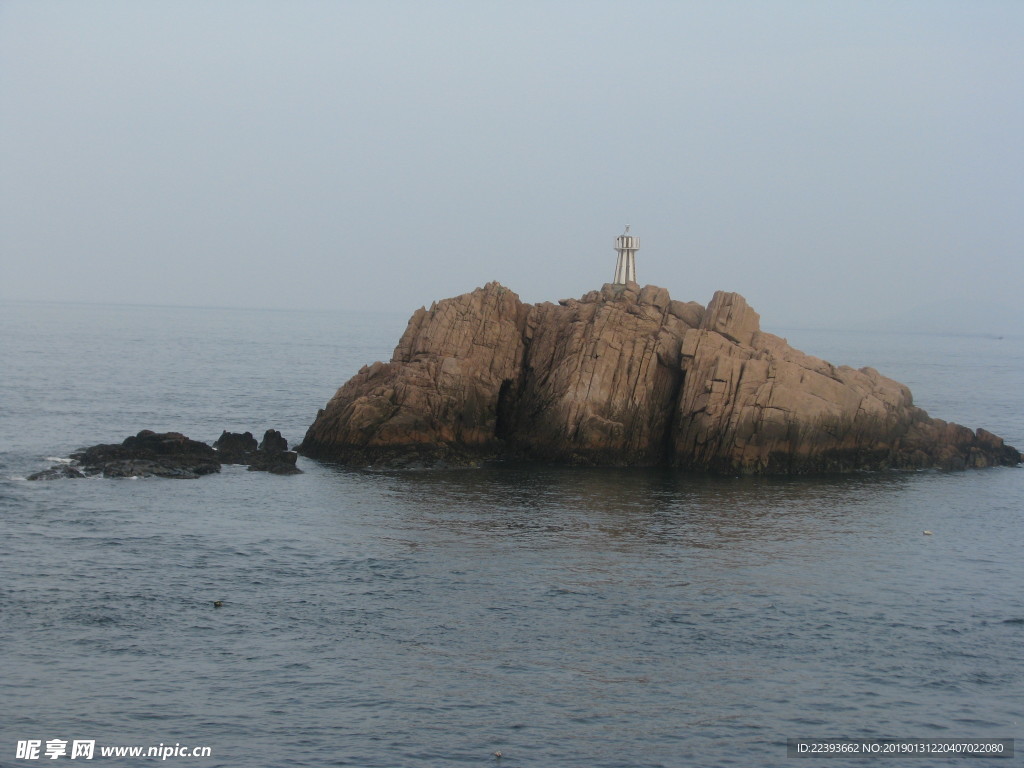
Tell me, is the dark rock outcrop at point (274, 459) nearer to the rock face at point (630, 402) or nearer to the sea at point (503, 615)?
the sea at point (503, 615)

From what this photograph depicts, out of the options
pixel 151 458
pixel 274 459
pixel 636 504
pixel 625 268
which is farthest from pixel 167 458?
pixel 625 268

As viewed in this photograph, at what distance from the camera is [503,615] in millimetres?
37375

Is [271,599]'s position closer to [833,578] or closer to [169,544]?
[169,544]

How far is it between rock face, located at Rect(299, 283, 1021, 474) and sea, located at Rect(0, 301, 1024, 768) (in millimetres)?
2890

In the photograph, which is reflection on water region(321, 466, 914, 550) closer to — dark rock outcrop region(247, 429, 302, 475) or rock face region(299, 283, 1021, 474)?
rock face region(299, 283, 1021, 474)

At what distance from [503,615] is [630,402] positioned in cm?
3146

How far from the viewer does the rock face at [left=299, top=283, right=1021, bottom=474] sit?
212ft

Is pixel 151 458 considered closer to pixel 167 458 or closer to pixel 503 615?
pixel 167 458

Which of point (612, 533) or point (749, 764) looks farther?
point (612, 533)

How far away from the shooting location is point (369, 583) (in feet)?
134

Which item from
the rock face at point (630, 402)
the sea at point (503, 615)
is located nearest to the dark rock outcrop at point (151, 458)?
the sea at point (503, 615)

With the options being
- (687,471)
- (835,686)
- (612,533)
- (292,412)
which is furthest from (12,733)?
(292,412)

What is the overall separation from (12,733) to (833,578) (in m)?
30.1

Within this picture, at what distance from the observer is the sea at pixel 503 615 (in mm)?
28766
